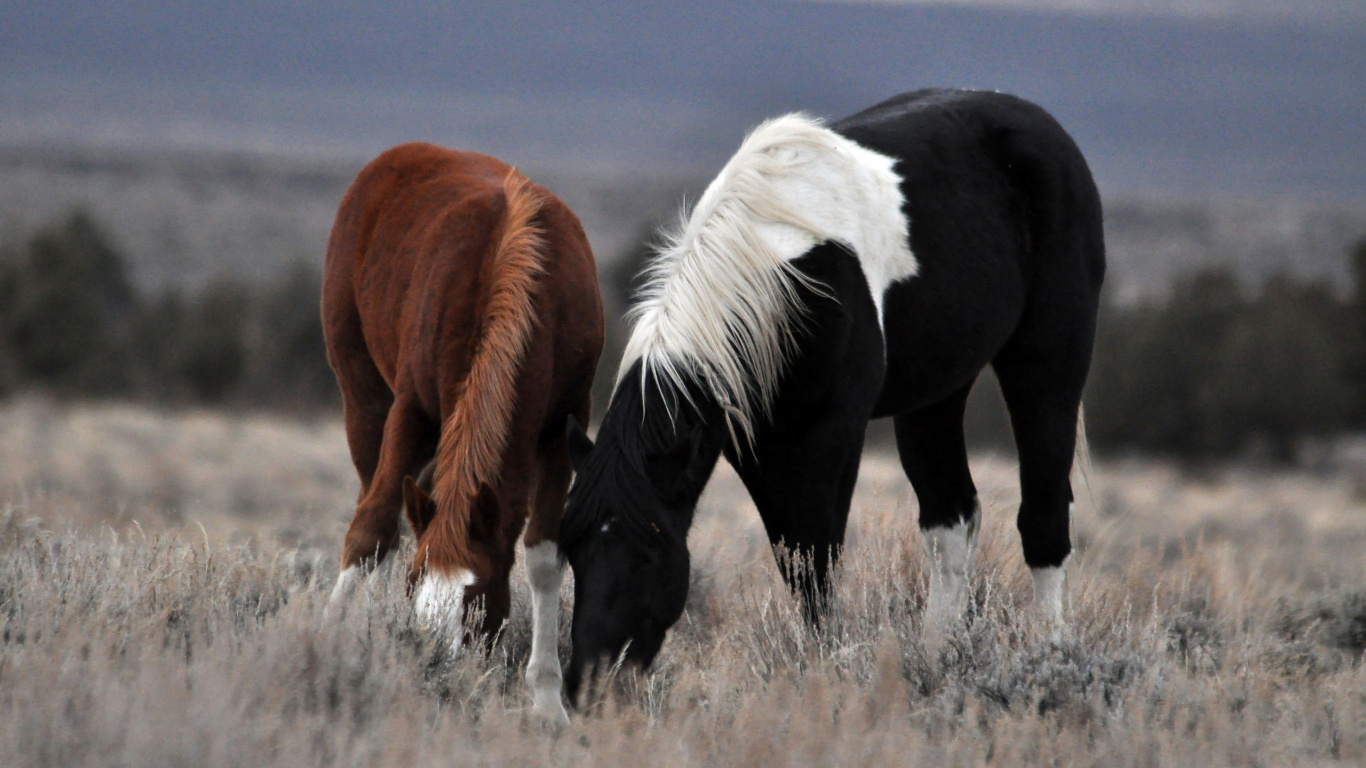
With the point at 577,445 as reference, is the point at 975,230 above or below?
above

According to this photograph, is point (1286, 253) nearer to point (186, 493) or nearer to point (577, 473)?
point (186, 493)

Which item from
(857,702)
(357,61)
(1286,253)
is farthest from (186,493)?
(357,61)

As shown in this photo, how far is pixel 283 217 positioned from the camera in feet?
203

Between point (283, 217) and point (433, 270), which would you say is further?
point (283, 217)

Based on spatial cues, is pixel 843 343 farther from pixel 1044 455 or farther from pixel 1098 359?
pixel 1098 359

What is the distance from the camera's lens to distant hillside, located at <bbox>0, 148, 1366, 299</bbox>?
53.8 m

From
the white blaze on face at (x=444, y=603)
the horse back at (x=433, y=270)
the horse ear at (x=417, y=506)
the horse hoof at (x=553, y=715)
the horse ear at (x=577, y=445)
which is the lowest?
the horse hoof at (x=553, y=715)

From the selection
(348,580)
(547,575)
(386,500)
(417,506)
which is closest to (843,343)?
(547,575)

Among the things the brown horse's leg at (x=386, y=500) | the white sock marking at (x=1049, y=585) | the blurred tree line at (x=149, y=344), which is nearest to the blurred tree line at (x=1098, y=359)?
the blurred tree line at (x=149, y=344)

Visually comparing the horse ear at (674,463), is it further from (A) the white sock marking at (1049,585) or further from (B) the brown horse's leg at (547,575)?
(A) the white sock marking at (1049,585)

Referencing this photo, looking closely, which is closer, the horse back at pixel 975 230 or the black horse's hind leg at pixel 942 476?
the horse back at pixel 975 230

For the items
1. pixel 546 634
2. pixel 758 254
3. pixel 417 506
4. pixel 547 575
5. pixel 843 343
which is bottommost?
pixel 546 634

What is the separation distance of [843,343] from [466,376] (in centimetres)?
125

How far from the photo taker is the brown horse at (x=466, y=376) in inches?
150
